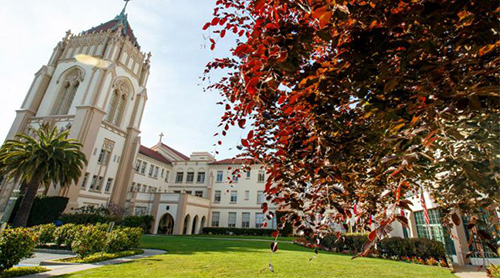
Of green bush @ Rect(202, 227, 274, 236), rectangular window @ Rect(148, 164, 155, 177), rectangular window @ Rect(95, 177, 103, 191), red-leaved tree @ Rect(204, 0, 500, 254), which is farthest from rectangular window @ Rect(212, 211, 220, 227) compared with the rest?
red-leaved tree @ Rect(204, 0, 500, 254)

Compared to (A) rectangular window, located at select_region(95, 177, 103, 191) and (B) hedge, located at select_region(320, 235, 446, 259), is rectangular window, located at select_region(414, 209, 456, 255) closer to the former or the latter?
(B) hedge, located at select_region(320, 235, 446, 259)

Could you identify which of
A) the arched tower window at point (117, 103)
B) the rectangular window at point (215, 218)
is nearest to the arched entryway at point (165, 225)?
the rectangular window at point (215, 218)

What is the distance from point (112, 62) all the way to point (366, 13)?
1290 inches

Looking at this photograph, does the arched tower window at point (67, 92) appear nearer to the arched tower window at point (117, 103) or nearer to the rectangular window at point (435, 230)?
the arched tower window at point (117, 103)

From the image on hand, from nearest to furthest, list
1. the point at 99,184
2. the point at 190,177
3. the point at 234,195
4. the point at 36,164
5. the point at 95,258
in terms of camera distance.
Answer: the point at 95,258 → the point at 36,164 → the point at 99,184 → the point at 234,195 → the point at 190,177

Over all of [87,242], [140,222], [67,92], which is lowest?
[87,242]

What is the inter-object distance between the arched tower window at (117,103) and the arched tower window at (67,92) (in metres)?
3.75

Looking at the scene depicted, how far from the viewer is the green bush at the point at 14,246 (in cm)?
675

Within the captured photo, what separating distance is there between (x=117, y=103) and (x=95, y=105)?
4129 mm

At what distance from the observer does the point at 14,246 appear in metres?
6.95

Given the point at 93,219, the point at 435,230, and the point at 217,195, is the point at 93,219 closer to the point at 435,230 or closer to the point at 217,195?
the point at 217,195

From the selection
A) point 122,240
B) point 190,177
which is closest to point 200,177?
point 190,177

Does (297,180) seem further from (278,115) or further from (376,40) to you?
(376,40)

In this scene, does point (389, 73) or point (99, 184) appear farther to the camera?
point (99, 184)
